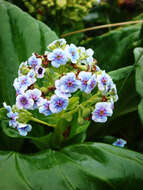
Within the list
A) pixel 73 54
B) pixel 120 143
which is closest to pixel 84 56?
pixel 73 54

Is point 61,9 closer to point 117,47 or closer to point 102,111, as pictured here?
point 117,47

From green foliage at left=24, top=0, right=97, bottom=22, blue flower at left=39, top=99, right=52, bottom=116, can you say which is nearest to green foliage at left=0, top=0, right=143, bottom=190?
blue flower at left=39, top=99, right=52, bottom=116

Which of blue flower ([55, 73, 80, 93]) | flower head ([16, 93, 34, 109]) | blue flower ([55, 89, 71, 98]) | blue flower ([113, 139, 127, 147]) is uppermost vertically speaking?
blue flower ([55, 73, 80, 93])

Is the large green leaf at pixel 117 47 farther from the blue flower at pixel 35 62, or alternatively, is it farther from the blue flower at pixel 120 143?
the blue flower at pixel 35 62

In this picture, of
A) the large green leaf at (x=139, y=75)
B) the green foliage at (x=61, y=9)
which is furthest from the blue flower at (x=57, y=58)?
the green foliage at (x=61, y=9)

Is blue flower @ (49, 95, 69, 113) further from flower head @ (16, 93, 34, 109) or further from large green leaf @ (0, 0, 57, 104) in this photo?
large green leaf @ (0, 0, 57, 104)

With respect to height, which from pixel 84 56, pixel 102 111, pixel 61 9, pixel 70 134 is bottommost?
pixel 70 134

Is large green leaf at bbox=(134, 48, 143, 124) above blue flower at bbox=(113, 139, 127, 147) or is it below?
above
